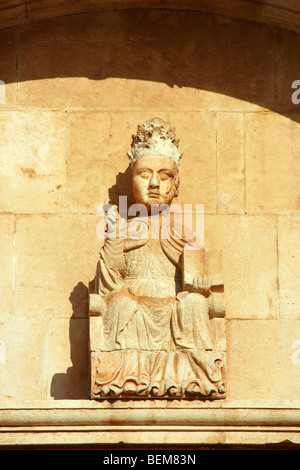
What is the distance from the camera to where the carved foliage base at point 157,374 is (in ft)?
26.9

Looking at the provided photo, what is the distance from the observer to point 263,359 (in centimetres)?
911

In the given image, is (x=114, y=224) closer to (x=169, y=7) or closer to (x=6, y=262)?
(x=6, y=262)

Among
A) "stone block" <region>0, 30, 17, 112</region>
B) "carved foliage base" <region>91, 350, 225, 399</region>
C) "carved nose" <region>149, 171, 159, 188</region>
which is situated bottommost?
"carved foliage base" <region>91, 350, 225, 399</region>

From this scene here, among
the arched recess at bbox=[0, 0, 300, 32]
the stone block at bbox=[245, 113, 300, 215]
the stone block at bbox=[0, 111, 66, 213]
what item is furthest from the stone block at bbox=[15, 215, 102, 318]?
the arched recess at bbox=[0, 0, 300, 32]

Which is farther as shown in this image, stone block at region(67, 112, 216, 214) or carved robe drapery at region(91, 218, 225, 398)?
stone block at region(67, 112, 216, 214)

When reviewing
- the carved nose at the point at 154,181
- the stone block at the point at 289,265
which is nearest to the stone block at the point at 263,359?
the stone block at the point at 289,265

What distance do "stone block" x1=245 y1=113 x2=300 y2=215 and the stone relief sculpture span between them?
2.22 feet

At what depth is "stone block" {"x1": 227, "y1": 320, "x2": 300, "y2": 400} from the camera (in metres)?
9.02

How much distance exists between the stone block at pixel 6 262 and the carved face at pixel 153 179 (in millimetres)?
989

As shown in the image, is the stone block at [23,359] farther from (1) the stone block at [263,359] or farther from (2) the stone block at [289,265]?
(2) the stone block at [289,265]

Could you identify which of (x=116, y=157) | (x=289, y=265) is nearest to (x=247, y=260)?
(x=289, y=265)

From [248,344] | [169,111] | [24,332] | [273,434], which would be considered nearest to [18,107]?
[169,111]

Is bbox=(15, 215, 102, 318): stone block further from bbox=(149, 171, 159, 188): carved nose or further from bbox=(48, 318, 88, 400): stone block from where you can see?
bbox=(149, 171, 159, 188): carved nose

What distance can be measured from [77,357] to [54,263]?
0.70 m
